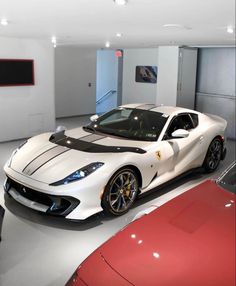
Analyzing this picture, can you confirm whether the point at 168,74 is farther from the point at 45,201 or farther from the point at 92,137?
the point at 45,201

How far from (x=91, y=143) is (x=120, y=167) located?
59cm

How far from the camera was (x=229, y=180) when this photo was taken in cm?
254

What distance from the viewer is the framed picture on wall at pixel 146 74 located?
1048 centimetres

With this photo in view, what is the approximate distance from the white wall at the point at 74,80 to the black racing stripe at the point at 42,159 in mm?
6968

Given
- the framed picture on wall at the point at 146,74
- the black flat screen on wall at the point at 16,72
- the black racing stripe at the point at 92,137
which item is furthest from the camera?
the framed picture on wall at the point at 146,74

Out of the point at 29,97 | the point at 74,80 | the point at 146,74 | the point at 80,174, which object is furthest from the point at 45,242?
the point at 74,80

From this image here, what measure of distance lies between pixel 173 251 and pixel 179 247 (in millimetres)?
43

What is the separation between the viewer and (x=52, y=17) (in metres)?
3.74

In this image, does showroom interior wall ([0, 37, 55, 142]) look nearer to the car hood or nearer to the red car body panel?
the car hood

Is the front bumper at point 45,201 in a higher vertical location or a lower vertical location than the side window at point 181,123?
lower

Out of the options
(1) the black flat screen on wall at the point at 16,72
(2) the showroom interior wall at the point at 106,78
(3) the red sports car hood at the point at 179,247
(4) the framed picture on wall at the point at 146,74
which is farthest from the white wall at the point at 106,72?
(3) the red sports car hood at the point at 179,247

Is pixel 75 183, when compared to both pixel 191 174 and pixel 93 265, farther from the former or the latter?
pixel 191 174

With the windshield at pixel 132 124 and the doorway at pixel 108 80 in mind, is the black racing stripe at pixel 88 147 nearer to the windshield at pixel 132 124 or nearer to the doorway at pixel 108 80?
the windshield at pixel 132 124

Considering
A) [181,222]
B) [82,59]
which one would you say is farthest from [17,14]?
[82,59]
